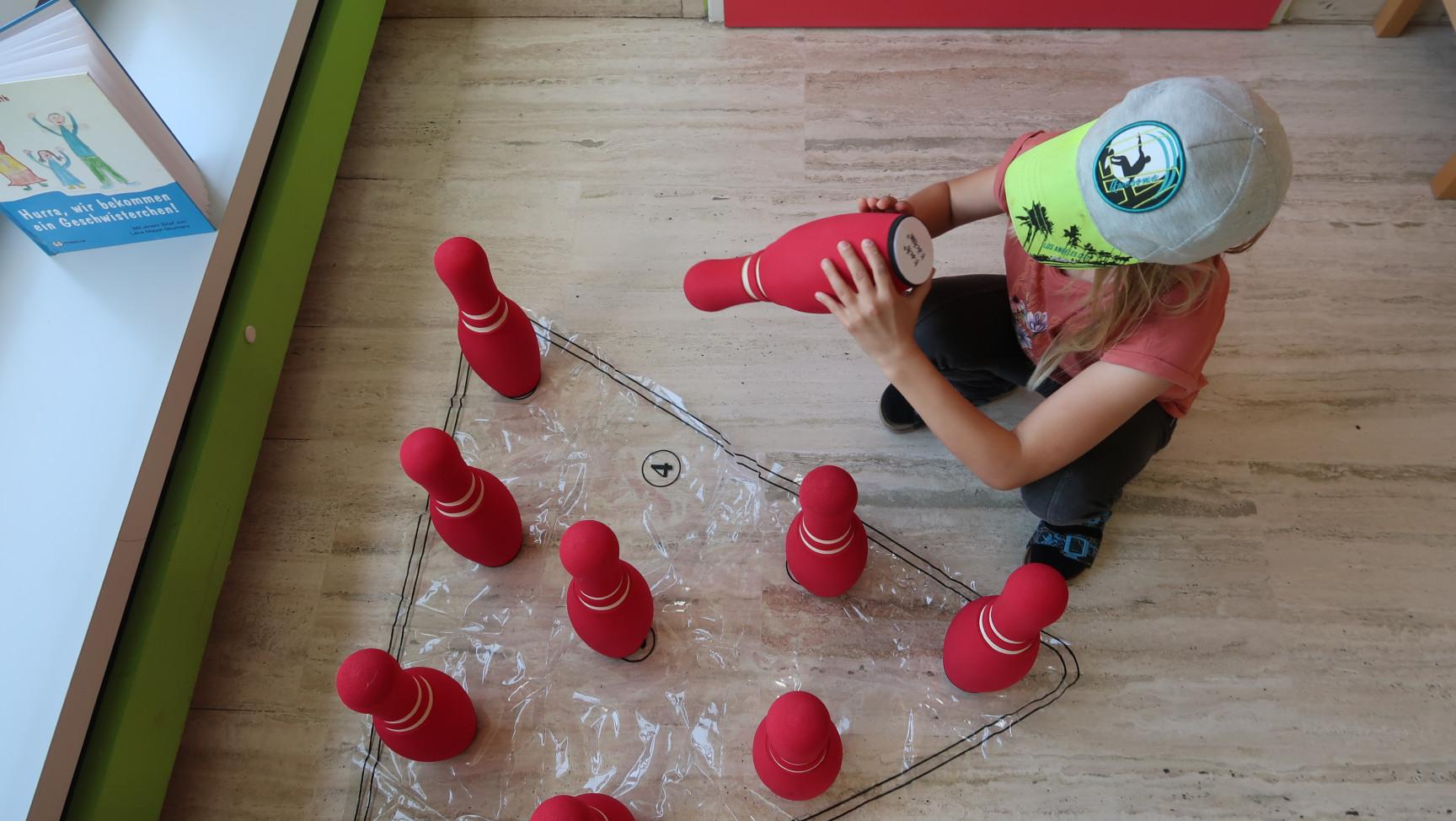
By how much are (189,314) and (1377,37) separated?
1719mm

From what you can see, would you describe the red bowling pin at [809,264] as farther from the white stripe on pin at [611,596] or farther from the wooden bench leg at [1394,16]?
the wooden bench leg at [1394,16]

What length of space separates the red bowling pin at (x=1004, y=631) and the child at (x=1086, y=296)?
107 millimetres

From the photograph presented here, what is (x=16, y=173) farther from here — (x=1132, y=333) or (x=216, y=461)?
(x=1132, y=333)

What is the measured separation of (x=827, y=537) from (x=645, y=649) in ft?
0.85

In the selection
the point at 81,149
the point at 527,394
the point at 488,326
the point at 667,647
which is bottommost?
the point at 667,647

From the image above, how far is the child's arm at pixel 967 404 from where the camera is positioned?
0.79m

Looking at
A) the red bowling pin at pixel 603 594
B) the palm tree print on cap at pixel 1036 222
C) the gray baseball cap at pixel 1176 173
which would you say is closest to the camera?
the gray baseball cap at pixel 1176 173

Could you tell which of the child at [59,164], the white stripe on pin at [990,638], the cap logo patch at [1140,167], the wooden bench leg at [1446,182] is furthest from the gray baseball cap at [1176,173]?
the child at [59,164]

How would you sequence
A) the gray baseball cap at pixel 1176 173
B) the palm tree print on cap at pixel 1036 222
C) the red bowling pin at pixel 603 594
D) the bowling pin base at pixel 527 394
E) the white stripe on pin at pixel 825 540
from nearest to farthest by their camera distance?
the gray baseball cap at pixel 1176 173, the palm tree print on cap at pixel 1036 222, the red bowling pin at pixel 603 594, the white stripe on pin at pixel 825 540, the bowling pin base at pixel 527 394

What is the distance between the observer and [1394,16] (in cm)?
143

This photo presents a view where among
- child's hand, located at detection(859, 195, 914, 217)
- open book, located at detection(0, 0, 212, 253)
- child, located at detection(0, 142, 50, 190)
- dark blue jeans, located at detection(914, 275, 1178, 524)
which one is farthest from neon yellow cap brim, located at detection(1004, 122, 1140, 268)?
child, located at detection(0, 142, 50, 190)

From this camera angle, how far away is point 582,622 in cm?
98

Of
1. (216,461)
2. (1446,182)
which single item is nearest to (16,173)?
(216,461)

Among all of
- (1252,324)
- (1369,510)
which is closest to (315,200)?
(1252,324)
